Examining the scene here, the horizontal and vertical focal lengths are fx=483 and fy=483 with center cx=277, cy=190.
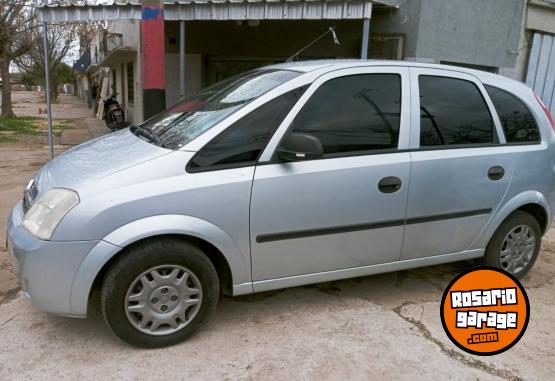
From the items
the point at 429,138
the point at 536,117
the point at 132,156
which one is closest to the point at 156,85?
the point at 132,156

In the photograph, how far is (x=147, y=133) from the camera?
10.8 feet

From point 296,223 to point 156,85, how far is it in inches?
154

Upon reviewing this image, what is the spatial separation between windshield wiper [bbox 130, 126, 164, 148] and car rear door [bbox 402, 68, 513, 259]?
1.67 metres

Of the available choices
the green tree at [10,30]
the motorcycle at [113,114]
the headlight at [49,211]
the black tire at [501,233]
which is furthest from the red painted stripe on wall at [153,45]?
the green tree at [10,30]

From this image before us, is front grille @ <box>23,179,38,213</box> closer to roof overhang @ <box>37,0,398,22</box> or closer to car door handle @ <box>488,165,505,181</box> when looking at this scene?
car door handle @ <box>488,165,505,181</box>

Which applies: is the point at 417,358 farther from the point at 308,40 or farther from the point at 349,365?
the point at 308,40

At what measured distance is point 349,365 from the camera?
9.04ft

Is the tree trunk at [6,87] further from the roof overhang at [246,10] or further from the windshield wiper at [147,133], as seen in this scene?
the windshield wiper at [147,133]

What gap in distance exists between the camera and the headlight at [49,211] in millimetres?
2551

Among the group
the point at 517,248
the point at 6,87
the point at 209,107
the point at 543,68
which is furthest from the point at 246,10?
the point at 6,87

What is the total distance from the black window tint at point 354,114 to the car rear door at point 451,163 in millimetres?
168

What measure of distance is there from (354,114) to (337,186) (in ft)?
1.72

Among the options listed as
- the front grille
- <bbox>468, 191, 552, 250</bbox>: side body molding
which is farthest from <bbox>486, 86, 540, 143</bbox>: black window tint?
the front grille

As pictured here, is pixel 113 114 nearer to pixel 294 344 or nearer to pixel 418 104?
pixel 418 104
